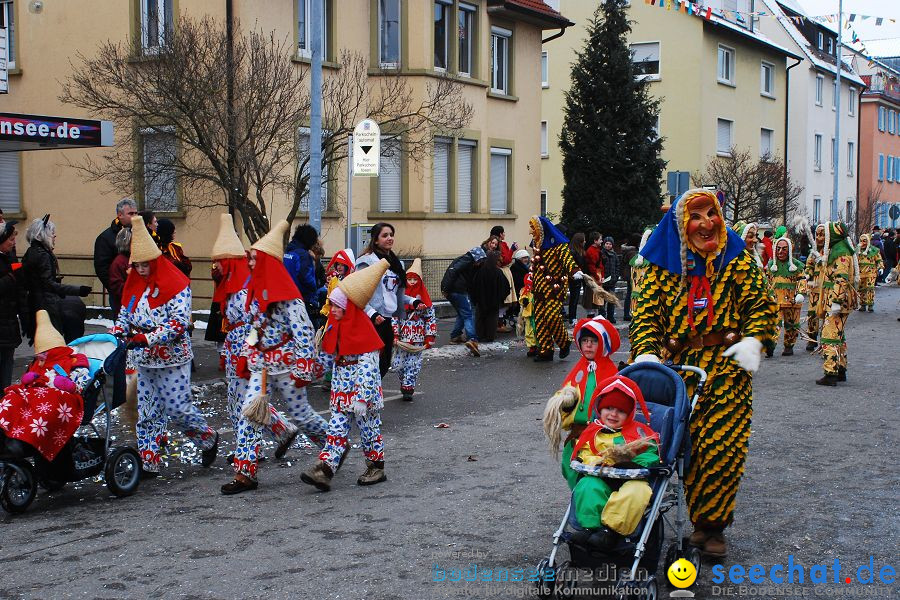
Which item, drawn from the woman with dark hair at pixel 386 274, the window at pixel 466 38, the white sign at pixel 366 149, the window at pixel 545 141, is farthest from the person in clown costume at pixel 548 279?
the window at pixel 545 141

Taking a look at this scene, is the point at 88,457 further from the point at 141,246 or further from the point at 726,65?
the point at 726,65

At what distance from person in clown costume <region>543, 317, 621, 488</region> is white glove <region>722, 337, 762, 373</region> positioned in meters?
0.83

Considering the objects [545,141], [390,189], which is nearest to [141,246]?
[390,189]

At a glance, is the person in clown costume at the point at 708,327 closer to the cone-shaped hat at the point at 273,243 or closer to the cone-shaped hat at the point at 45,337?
the cone-shaped hat at the point at 273,243

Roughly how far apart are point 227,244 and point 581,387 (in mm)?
3549

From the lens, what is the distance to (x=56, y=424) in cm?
700

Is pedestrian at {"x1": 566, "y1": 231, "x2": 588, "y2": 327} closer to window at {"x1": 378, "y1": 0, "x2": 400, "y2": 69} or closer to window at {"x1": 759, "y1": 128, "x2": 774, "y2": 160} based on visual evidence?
window at {"x1": 378, "y1": 0, "x2": 400, "y2": 69}

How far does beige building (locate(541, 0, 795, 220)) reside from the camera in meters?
39.8

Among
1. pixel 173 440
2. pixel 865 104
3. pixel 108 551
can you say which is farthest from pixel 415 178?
pixel 865 104

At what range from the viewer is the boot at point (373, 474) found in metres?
7.78

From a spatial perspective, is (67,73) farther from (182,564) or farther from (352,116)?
(182,564)

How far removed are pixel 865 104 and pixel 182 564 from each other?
199 feet

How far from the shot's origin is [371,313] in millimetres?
8117

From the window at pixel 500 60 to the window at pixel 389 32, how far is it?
3891 millimetres
